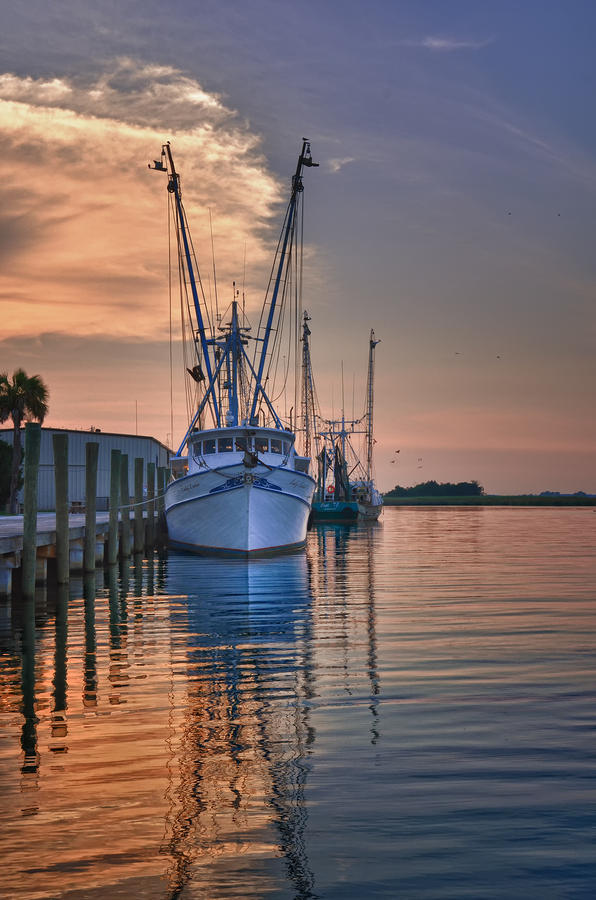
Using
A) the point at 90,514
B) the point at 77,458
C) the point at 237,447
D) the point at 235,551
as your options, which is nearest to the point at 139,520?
the point at 235,551

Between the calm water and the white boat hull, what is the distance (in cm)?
1710

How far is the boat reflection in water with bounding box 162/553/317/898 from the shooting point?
6.20 m

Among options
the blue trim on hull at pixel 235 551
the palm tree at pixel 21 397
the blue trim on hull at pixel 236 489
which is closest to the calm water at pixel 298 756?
the blue trim on hull at pixel 236 489

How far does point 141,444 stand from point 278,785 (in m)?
79.5

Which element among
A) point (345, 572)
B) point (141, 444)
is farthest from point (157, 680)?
point (141, 444)

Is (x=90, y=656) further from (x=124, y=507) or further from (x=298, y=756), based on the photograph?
(x=124, y=507)

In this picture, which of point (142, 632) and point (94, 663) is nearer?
point (94, 663)

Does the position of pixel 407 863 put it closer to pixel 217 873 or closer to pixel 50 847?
pixel 217 873

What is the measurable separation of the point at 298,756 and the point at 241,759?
543 mm

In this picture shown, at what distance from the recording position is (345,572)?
3466 centimetres

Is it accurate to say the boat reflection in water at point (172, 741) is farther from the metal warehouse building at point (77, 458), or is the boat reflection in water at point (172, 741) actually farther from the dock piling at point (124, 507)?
the metal warehouse building at point (77, 458)

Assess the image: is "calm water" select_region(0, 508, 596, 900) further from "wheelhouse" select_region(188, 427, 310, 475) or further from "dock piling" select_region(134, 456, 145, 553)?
"dock piling" select_region(134, 456, 145, 553)

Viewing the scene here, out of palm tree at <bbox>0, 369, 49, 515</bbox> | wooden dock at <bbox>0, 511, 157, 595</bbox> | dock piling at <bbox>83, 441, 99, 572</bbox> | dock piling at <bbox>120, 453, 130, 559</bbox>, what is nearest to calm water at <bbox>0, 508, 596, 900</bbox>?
wooden dock at <bbox>0, 511, 157, 595</bbox>

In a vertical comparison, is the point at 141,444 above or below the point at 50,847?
above
